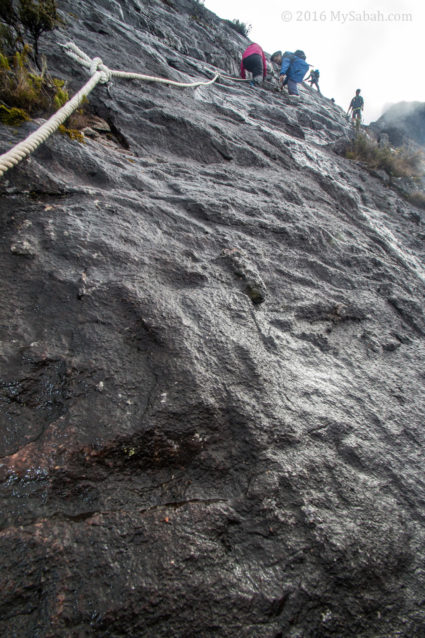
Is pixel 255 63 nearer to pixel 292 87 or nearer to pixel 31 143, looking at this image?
pixel 292 87

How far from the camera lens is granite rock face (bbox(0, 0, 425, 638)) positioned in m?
1.13

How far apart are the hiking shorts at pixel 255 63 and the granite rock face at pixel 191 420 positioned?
Result: 29.8 ft

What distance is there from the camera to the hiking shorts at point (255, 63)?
952 centimetres

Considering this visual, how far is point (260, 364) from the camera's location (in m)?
1.85

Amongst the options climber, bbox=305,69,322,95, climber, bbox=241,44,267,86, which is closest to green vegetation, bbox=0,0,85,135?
climber, bbox=241,44,267,86

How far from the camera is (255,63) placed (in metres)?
9.55

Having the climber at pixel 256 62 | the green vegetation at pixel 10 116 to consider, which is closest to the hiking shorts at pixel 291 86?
the climber at pixel 256 62

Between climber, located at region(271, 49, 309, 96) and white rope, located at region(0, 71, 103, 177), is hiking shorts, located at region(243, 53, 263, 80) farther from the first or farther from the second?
white rope, located at region(0, 71, 103, 177)

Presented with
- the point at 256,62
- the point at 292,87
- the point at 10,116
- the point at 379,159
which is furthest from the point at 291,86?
the point at 10,116

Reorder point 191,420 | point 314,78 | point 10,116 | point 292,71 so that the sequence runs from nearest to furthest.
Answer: point 191,420, point 10,116, point 292,71, point 314,78

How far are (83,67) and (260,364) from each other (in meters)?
4.70

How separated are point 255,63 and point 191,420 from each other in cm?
1163

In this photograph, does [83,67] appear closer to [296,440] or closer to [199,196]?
[199,196]

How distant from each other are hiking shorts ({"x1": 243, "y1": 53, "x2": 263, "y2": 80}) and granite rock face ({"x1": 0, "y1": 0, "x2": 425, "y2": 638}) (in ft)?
29.8
